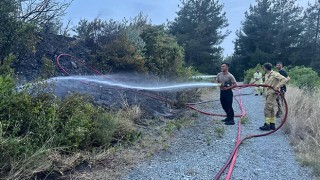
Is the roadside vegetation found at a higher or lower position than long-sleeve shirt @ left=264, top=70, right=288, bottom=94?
lower

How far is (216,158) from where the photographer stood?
240 inches

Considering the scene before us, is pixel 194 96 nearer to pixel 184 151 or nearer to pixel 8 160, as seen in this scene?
pixel 184 151

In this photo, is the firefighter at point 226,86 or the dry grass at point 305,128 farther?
the firefighter at point 226,86

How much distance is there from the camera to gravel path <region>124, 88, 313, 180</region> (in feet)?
17.3

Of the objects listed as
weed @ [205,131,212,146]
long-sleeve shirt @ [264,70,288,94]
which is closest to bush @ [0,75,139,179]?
weed @ [205,131,212,146]

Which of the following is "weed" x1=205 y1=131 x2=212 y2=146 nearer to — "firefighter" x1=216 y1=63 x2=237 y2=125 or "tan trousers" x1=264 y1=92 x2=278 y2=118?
"firefighter" x1=216 y1=63 x2=237 y2=125

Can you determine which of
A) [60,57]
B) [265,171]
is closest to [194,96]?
[60,57]

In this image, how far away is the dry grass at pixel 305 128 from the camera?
6055 mm

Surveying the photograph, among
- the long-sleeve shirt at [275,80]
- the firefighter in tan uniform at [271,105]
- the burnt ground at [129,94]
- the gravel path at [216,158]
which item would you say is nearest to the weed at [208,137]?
the gravel path at [216,158]

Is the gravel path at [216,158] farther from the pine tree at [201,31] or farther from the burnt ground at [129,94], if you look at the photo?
the pine tree at [201,31]

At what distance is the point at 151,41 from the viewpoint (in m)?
13.0

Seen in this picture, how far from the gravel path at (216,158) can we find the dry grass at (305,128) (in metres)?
0.18

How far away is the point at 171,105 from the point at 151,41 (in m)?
2.99

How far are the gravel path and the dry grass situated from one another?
185mm
